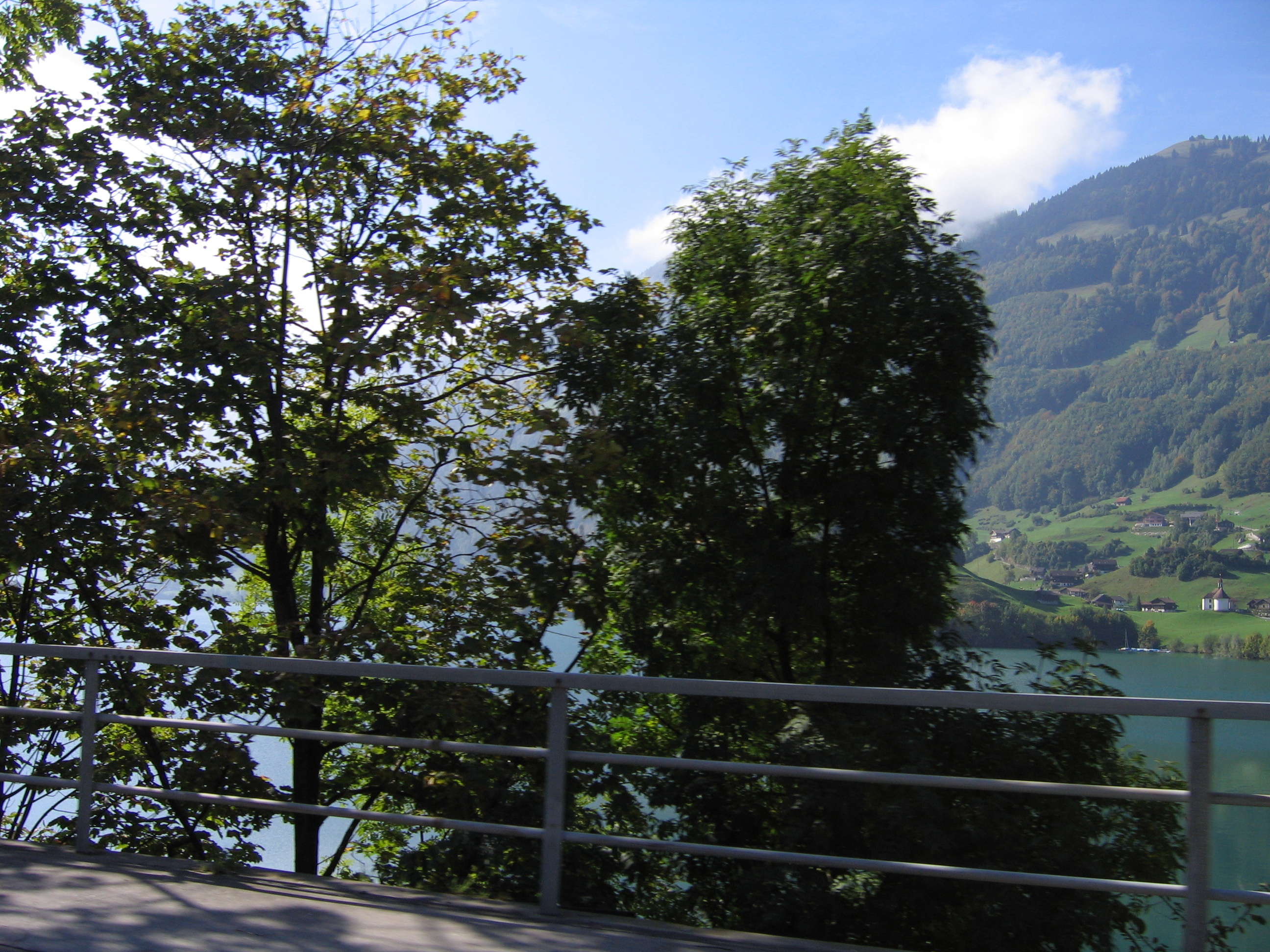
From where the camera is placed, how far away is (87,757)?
4.88 m

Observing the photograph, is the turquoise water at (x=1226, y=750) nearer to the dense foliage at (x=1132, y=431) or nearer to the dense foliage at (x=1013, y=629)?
the dense foliage at (x=1013, y=629)

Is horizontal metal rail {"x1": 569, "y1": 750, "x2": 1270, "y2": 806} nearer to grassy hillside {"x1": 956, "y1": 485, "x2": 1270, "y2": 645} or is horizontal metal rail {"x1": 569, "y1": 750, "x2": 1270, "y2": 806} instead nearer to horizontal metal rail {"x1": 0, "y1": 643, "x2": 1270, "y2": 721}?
horizontal metal rail {"x1": 0, "y1": 643, "x2": 1270, "y2": 721}

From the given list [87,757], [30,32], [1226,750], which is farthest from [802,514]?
[30,32]

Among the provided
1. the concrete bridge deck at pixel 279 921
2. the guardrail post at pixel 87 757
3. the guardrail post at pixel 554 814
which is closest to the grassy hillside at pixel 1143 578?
the guardrail post at pixel 554 814

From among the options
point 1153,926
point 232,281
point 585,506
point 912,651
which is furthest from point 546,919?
point 1153,926

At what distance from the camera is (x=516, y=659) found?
364 inches

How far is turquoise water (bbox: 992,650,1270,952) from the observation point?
30.5 feet

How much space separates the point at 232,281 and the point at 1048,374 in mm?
185814

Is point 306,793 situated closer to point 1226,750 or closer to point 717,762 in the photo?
point 717,762

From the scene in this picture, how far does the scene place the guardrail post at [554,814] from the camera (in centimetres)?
404

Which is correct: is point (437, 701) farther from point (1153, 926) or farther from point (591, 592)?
point (1153, 926)

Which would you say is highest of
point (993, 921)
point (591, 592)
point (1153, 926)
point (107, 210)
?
point (107, 210)

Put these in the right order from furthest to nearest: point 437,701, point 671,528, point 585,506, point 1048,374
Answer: point 1048,374 < point 671,528 < point 585,506 < point 437,701

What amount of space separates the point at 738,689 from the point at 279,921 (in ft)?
6.39
